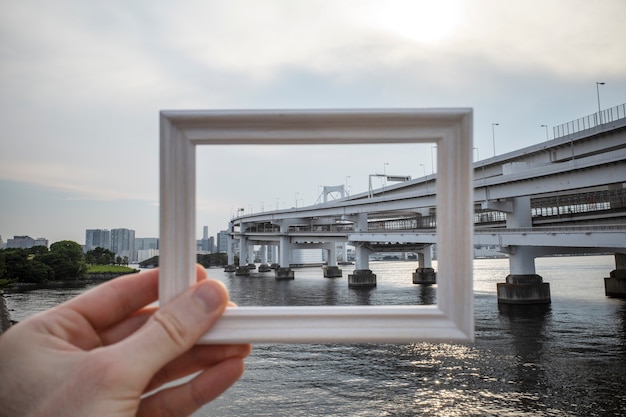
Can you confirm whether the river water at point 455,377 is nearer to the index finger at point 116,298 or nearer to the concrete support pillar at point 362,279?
the index finger at point 116,298

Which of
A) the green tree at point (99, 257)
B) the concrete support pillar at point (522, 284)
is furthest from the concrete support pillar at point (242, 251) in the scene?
the concrete support pillar at point (522, 284)

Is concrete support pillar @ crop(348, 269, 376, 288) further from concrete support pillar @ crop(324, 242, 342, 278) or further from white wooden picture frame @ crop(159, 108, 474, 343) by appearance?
white wooden picture frame @ crop(159, 108, 474, 343)

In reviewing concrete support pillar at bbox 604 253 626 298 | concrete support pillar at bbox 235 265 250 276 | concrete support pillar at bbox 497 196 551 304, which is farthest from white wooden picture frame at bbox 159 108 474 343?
concrete support pillar at bbox 235 265 250 276

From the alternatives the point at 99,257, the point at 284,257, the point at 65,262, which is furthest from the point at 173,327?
the point at 99,257

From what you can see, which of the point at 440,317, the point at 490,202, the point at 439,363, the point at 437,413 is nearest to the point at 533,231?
the point at 490,202

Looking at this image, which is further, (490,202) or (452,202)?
(490,202)

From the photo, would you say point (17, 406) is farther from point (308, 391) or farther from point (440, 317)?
point (308, 391)
